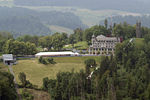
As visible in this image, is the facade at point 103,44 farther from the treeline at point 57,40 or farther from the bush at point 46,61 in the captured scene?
the bush at point 46,61

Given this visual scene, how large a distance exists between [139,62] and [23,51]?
142ft

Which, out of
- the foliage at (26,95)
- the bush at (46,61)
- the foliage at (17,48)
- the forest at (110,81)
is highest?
the foliage at (17,48)

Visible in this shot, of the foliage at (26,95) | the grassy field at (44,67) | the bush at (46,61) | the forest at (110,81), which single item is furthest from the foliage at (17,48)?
the foliage at (26,95)

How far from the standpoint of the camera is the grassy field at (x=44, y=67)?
81.7 meters

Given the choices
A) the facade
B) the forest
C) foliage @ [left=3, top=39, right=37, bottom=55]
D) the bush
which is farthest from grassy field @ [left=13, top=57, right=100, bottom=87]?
the facade

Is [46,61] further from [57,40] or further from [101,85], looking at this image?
[101,85]

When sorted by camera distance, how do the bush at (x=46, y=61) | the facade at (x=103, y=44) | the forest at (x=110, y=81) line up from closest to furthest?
the forest at (x=110, y=81), the bush at (x=46, y=61), the facade at (x=103, y=44)

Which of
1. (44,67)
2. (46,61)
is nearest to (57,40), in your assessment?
(46,61)

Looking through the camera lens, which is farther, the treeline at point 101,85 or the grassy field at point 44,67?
the grassy field at point 44,67

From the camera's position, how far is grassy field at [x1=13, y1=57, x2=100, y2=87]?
8173 cm

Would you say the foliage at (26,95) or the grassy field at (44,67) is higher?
the grassy field at (44,67)

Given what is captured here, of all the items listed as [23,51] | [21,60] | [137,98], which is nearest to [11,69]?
[21,60]

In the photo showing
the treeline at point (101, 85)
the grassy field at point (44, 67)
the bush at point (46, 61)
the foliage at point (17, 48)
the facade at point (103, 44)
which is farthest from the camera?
the facade at point (103, 44)

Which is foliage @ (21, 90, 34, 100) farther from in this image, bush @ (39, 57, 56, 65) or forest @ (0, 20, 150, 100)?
bush @ (39, 57, 56, 65)
